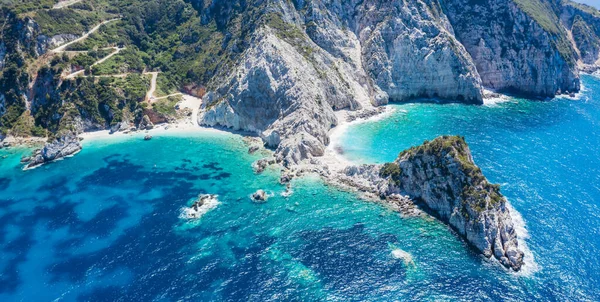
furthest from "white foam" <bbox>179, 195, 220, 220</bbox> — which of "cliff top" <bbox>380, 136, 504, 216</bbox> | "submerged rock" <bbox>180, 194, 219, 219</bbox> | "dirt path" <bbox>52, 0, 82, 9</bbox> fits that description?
"dirt path" <bbox>52, 0, 82, 9</bbox>


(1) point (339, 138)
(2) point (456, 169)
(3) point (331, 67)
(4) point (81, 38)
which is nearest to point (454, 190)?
(2) point (456, 169)

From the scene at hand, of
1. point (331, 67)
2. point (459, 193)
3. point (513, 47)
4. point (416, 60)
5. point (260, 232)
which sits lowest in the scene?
point (260, 232)

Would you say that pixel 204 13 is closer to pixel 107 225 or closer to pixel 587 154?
pixel 107 225

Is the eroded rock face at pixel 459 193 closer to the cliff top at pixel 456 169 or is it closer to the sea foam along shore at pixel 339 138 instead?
the cliff top at pixel 456 169

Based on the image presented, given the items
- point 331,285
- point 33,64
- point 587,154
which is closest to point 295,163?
point 331,285

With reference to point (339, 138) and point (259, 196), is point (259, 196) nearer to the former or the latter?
point (259, 196)

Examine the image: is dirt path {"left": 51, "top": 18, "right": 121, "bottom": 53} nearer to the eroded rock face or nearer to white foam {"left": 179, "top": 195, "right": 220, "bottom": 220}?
white foam {"left": 179, "top": 195, "right": 220, "bottom": 220}

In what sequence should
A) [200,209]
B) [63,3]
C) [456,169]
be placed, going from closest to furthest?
[456,169] → [200,209] → [63,3]

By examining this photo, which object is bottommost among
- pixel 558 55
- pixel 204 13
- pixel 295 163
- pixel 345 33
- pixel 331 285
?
pixel 331 285
